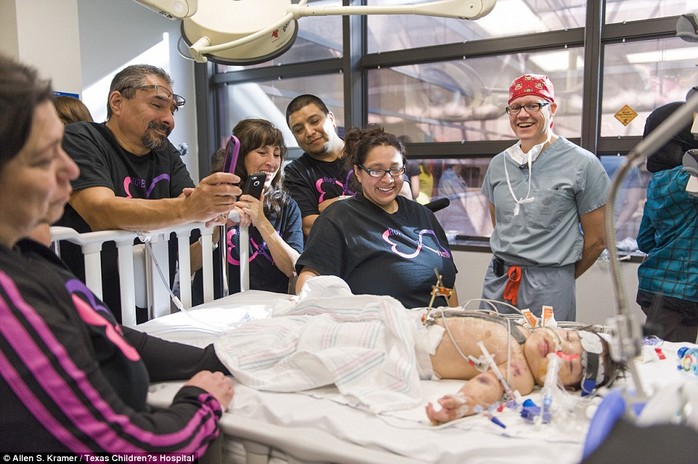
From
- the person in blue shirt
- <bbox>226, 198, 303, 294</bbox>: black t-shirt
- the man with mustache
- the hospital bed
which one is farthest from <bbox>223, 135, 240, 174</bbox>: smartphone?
the person in blue shirt

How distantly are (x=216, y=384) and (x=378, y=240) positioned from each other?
2.94 feet

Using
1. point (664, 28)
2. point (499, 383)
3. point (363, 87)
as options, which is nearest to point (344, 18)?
point (363, 87)

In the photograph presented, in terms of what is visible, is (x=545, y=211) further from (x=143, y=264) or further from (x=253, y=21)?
(x=143, y=264)

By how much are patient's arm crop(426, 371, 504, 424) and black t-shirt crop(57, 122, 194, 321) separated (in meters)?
1.16

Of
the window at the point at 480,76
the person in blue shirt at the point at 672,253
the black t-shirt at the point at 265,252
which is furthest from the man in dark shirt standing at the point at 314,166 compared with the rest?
the person in blue shirt at the point at 672,253

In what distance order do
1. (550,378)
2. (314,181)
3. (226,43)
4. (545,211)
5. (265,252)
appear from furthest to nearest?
(314,181) < (265,252) < (545,211) < (226,43) < (550,378)

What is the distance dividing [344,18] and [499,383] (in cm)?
301

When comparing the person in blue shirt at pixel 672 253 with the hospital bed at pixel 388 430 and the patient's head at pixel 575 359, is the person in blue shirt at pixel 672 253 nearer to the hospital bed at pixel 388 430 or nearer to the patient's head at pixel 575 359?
the hospital bed at pixel 388 430

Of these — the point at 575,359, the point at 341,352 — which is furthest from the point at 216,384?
the point at 575,359

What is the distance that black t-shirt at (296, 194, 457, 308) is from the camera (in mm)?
1887

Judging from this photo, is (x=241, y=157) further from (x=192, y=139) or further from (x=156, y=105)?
(x=192, y=139)

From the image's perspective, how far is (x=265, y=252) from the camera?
231cm

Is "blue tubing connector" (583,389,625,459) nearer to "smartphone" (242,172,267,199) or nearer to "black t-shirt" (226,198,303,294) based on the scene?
"smartphone" (242,172,267,199)

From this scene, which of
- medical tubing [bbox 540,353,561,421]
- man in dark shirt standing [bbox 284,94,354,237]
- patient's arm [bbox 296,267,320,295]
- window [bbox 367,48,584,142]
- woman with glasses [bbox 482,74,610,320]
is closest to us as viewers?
medical tubing [bbox 540,353,561,421]
